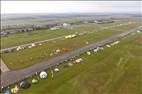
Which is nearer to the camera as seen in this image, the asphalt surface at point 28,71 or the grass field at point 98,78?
the grass field at point 98,78

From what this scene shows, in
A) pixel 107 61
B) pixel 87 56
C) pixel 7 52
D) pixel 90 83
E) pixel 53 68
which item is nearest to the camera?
pixel 90 83

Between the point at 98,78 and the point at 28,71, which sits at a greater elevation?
the point at 28,71

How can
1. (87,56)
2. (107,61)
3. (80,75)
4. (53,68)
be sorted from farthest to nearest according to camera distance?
(87,56) → (107,61) → (53,68) → (80,75)

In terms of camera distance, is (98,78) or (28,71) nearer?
(98,78)

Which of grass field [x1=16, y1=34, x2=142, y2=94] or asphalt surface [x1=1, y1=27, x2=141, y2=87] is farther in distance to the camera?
asphalt surface [x1=1, y1=27, x2=141, y2=87]

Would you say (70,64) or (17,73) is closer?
(17,73)

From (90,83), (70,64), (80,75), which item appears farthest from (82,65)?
(90,83)

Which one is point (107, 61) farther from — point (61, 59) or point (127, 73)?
point (61, 59)
